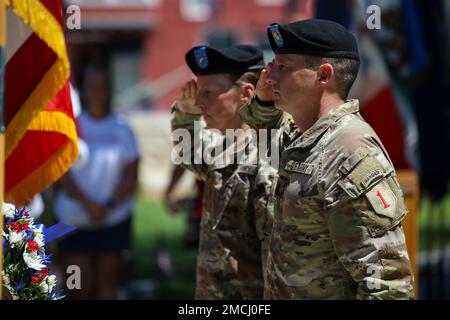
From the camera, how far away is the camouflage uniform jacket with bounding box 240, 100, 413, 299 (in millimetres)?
2822

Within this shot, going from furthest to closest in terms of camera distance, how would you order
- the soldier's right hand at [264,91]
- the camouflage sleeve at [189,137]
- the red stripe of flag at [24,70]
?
the camouflage sleeve at [189,137] < the red stripe of flag at [24,70] < the soldier's right hand at [264,91]

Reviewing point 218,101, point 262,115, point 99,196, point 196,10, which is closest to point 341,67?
point 262,115

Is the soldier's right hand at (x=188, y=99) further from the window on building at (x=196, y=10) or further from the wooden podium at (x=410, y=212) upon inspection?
the window on building at (x=196, y=10)

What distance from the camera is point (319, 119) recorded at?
10.0 ft

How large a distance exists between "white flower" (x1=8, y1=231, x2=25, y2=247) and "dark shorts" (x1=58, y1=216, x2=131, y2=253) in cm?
392

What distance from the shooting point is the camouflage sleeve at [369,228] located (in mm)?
2805

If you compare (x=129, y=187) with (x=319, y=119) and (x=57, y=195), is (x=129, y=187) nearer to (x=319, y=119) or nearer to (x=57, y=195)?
(x=57, y=195)

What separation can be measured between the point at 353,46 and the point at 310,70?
16cm

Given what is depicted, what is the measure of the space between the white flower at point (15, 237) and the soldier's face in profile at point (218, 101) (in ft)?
3.66

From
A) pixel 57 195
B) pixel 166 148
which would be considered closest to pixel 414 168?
pixel 57 195

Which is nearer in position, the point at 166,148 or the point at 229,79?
the point at 229,79

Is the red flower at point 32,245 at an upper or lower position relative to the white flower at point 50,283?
upper

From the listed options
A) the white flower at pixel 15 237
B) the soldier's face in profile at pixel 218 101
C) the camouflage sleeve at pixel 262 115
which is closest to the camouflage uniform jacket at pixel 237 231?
the soldier's face in profile at pixel 218 101

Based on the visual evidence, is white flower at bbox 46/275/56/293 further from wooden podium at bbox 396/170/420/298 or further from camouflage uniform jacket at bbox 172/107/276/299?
wooden podium at bbox 396/170/420/298
